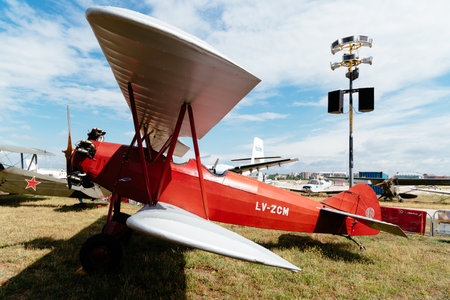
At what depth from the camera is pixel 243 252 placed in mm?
1857

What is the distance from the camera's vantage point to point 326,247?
5.32 m

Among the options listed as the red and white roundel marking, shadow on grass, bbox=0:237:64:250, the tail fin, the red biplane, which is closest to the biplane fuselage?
the red biplane

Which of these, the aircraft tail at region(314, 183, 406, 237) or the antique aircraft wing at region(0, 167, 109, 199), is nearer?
the aircraft tail at region(314, 183, 406, 237)

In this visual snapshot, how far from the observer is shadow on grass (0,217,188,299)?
116 inches

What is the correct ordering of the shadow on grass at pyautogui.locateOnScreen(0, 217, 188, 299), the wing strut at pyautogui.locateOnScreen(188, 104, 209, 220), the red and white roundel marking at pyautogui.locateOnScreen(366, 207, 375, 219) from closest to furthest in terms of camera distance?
the shadow on grass at pyautogui.locateOnScreen(0, 217, 188, 299), the wing strut at pyautogui.locateOnScreen(188, 104, 209, 220), the red and white roundel marking at pyautogui.locateOnScreen(366, 207, 375, 219)

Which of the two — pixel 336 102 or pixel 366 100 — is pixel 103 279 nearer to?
pixel 336 102

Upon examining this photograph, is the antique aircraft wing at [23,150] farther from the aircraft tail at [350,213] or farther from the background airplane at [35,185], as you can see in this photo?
the aircraft tail at [350,213]

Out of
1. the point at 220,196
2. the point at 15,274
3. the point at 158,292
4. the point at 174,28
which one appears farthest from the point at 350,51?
the point at 15,274

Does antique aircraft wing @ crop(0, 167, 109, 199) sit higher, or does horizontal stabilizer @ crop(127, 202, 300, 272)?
horizontal stabilizer @ crop(127, 202, 300, 272)

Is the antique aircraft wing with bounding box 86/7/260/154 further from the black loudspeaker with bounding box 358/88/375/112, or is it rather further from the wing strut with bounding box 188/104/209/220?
the black loudspeaker with bounding box 358/88/375/112

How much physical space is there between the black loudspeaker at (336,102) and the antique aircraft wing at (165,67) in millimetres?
8628

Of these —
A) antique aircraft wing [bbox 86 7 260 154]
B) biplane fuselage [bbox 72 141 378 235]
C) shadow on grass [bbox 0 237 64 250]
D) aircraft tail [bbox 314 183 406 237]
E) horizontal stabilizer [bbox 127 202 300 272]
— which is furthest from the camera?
aircraft tail [bbox 314 183 406 237]

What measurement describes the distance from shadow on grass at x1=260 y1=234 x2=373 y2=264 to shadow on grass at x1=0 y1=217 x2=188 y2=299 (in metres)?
2.51

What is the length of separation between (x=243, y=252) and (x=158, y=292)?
1.93 meters
